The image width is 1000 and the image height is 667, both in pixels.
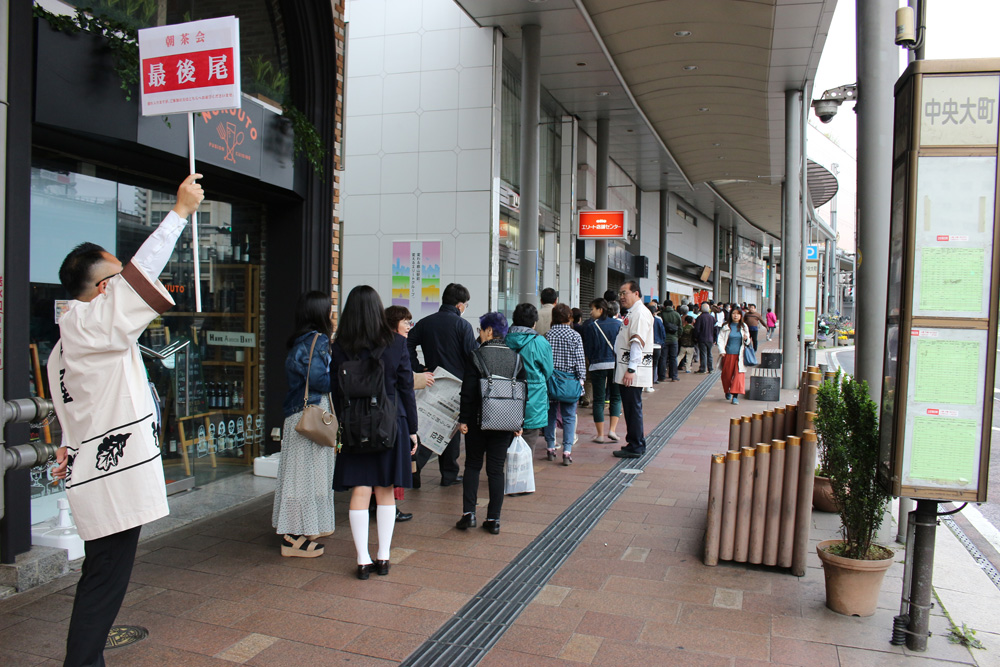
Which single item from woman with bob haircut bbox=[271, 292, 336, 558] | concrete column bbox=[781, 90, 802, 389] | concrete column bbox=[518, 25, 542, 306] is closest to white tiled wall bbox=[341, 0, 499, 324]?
concrete column bbox=[518, 25, 542, 306]

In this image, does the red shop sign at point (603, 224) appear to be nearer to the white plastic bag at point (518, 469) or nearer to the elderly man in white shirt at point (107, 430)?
the white plastic bag at point (518, 469)

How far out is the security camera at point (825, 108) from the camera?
1230 cm

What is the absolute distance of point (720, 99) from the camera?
47.2 feet

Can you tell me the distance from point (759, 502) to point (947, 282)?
1796mm

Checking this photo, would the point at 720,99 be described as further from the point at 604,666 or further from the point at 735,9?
the point at 604,666

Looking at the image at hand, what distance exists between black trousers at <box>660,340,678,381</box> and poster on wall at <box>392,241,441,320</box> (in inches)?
283

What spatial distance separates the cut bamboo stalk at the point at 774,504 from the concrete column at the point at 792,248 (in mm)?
10908

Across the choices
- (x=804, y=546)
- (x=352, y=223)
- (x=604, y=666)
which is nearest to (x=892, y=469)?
(x=804, y=546)

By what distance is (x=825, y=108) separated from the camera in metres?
12.3

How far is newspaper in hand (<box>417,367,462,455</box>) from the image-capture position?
6.20 m

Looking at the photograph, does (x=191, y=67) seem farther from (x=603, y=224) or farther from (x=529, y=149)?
(x=603, y=224)

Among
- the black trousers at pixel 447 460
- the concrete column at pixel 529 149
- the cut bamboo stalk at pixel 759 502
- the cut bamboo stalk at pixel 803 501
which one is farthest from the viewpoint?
the concrete column at pixel 529 149

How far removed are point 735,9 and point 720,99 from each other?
447cm

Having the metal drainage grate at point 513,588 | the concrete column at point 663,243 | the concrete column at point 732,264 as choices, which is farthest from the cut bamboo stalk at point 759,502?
the concrete column at point 732,264
